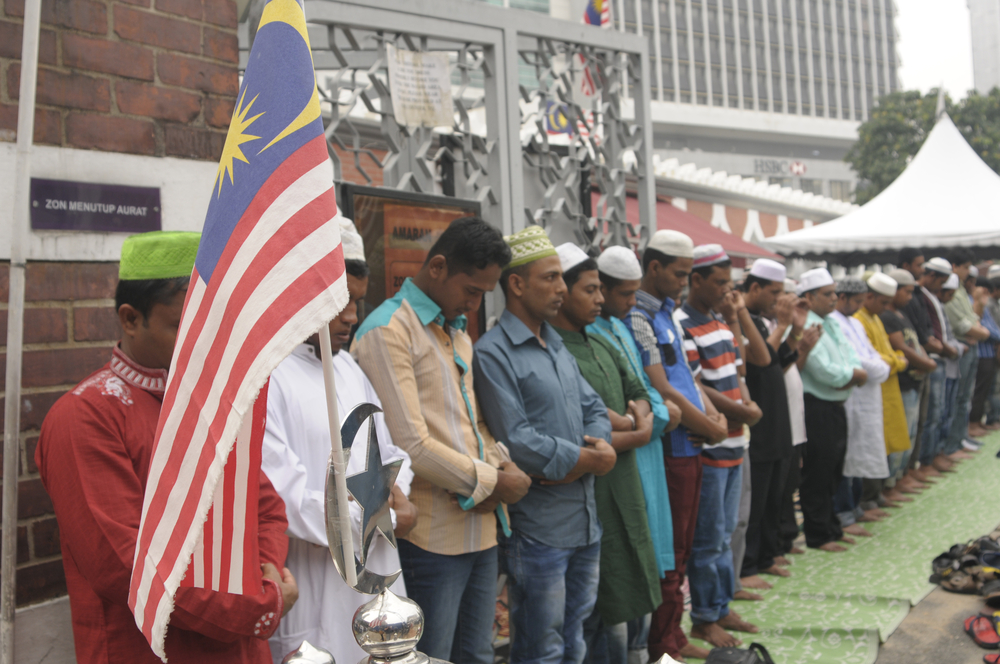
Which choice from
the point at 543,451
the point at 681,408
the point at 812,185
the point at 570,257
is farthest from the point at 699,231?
the point at 812,185

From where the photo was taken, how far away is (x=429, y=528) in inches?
116

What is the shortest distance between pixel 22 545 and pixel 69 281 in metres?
0.75

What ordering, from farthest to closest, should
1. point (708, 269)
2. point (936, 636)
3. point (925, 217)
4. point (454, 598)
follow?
point (925, 217), point (708, 269), point (936, 636), point (454, 598)

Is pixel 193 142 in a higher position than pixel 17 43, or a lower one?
lower

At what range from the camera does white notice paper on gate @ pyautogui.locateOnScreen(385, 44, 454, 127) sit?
4051 mm

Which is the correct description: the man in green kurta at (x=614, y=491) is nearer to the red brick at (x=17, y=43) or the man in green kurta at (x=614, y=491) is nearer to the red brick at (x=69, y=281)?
the red brick at (x=69, y=281)

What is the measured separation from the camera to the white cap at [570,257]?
380 cm

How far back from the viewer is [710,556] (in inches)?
179

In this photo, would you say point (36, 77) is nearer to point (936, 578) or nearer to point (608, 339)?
point (608, 339)

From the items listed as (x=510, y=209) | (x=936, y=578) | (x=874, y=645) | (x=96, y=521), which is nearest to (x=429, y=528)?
(x=96, y=521)

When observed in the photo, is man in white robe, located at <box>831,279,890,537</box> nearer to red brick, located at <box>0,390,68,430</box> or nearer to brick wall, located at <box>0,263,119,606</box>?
brick wall, located at <box>0,263,119,606</box>

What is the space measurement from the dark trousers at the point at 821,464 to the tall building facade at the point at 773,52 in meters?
60.3

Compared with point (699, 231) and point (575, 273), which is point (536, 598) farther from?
point (699, 231)

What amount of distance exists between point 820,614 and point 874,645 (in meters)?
0.48
